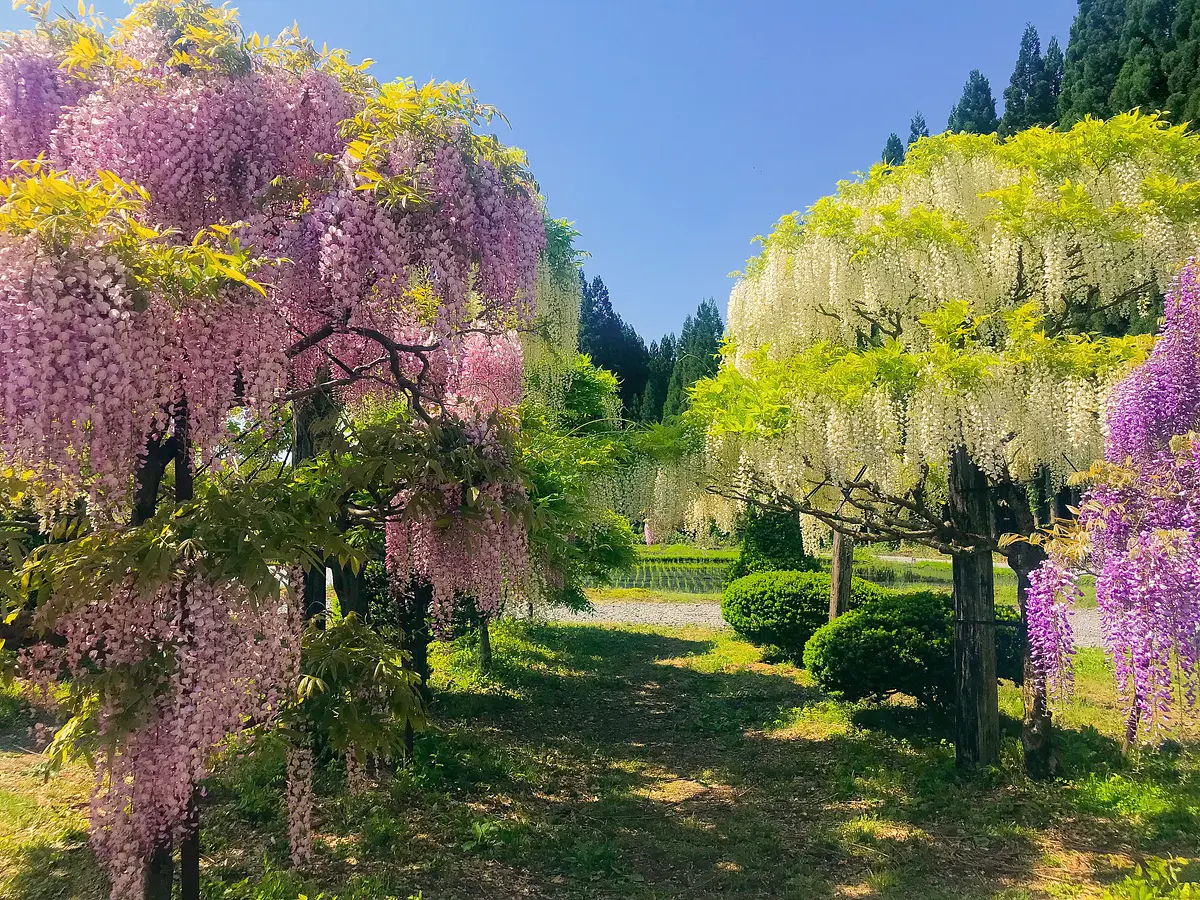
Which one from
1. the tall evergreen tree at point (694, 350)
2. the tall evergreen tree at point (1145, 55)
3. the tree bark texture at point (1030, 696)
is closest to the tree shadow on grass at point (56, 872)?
the tree bark texture at point (1030, 696)

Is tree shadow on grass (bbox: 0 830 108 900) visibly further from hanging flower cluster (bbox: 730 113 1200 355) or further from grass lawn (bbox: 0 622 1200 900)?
hanging flower cluster (bbox: 730 113 1200 355)

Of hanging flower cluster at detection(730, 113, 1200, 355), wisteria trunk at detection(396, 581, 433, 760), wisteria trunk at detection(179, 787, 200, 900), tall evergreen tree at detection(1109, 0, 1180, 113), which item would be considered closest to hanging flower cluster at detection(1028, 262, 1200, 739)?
hanging flower cluster at detection(730, 113, 1200, 355)

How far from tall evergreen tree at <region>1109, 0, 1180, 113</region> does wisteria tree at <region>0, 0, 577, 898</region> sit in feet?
61.4

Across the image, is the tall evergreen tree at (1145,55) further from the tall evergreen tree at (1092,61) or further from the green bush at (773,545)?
the green bush at (773,545)

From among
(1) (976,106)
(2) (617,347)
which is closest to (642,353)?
(2) (617,347)

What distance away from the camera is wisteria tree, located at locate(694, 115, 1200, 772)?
5730mm

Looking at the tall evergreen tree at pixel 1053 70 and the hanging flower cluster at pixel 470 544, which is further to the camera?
the tall evergreen tree at pixel 1053 70

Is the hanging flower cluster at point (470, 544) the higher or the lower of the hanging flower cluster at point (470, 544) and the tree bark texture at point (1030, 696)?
the higher

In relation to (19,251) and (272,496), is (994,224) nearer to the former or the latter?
(272,496)

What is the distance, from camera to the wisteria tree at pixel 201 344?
2.60 m

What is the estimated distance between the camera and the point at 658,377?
44812 mm

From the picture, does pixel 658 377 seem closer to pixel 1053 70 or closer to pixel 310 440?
pixel 1053 70

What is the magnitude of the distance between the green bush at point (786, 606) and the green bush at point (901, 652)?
3058 mm

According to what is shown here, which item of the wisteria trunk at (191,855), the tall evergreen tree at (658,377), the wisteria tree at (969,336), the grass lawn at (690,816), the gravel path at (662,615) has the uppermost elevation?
the tall evergreen tree at (658,377)
